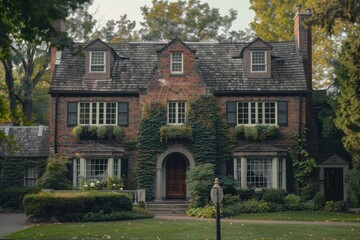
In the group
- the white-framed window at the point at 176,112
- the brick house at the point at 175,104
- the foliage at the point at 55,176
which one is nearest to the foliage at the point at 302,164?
the brick house at the point at 175,104

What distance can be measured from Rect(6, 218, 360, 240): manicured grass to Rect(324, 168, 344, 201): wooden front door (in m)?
12.4

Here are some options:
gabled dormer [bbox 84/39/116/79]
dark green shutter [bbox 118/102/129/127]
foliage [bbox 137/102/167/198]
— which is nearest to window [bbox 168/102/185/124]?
foliage [bbox 137/102/167/198]

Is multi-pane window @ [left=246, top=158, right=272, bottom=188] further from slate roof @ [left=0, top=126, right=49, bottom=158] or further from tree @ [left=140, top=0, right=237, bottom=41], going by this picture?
tree @ [left=140, top=0, right=237, bottom=41]

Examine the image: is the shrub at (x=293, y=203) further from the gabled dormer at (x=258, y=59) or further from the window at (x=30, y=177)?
the window at (x=30, y=177)

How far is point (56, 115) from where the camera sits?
32.4 meters

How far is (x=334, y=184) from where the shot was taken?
113 feet

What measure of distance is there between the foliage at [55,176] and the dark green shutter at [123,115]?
3818 mm

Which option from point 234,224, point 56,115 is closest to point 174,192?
point 56,115

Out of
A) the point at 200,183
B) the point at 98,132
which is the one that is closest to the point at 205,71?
the point at 98,132

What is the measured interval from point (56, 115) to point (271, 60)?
12.8 metres

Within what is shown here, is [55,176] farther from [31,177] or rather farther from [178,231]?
[178,231]

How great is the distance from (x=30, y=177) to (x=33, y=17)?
78.3 ft

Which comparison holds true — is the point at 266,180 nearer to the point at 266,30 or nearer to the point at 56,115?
the point at 56,115

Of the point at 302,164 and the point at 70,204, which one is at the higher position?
the point at 302,164
